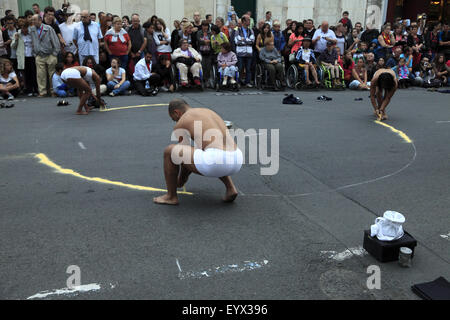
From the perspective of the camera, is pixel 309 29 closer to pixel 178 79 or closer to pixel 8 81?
pixel 178 79

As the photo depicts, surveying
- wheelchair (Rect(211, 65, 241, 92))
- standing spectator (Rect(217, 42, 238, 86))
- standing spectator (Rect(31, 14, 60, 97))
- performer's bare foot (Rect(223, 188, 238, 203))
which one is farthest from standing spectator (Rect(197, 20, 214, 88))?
performer's bare foot (Rect(223, 188, 238, 203))

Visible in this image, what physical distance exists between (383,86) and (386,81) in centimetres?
14

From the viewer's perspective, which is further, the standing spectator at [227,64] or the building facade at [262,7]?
the building facade at [262,7]

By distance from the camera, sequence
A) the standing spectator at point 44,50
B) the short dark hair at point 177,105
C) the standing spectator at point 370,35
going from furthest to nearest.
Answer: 1. the standing spectator at point 370,35
2. the standing spectator at point 44,50
3. the short dark hair at point 177,105

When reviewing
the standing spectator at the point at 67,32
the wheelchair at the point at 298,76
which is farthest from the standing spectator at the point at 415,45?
the standing spectator at the point at 67,32

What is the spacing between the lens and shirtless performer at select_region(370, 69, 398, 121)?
30.5 feet

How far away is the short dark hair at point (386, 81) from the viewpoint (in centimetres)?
928

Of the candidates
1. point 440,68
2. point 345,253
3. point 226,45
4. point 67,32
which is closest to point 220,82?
point 226,45

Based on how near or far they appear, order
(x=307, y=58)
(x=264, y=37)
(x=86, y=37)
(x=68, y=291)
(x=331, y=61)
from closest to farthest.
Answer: (x=68, y=291), (x=86, y=37), (x=307, y=58), (x=264, y=37), (x=331, y=61)

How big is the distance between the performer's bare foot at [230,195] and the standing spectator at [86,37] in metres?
8.41

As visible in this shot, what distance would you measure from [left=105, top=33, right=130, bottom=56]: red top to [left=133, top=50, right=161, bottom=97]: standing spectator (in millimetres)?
586

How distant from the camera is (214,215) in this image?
471 centimetres

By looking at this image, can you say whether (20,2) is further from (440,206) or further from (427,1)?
(427,1)

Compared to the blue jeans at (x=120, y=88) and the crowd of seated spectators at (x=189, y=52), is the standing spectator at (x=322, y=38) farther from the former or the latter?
the blue jeans at (x=120, y=88)
